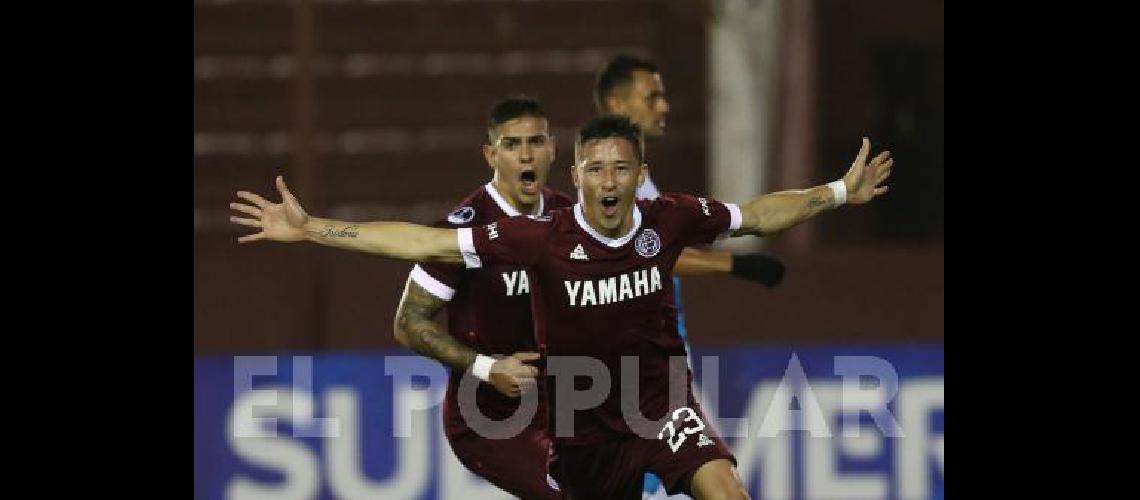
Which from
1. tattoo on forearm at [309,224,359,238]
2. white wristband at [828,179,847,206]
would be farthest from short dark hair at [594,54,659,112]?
tattoo on forearm at [309,224,359,238]

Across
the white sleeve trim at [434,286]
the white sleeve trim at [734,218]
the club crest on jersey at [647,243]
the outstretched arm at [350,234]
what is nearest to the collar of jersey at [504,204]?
the white sleeve trim at [434,286]

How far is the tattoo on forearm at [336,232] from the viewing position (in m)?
8.09

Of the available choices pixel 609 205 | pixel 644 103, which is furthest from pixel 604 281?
pixel 644 103

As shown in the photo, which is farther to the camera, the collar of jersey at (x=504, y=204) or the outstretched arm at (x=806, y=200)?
the collar of jersey at (x=504, y=204)

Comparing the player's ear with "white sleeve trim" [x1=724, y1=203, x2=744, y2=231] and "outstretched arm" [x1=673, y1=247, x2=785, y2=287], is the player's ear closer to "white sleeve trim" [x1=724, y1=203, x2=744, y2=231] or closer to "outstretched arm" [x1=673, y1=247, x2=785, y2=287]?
"outstretched arm" [x1=673, y1=247, x2=785, y2=287]

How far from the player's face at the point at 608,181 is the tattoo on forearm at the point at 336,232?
899 mm

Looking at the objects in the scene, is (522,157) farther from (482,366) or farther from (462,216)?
(482,366)

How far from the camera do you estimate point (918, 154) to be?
45.2ft

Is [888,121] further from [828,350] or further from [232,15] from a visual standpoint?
[232,15]

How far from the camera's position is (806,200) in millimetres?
8703

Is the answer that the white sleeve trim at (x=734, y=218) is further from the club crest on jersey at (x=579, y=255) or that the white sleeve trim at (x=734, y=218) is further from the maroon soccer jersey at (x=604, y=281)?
the club crest on jersey at (x=579, y=255)

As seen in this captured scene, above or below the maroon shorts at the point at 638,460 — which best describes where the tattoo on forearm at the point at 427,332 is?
above
